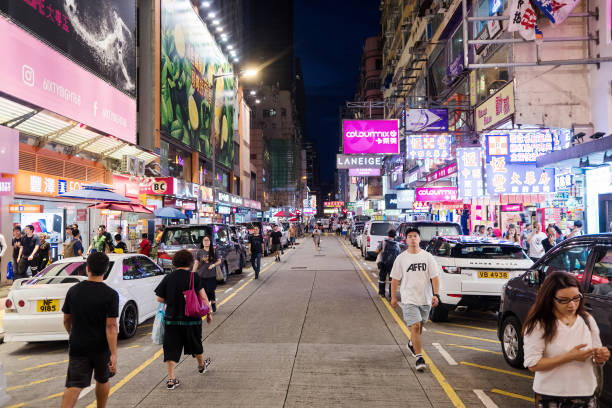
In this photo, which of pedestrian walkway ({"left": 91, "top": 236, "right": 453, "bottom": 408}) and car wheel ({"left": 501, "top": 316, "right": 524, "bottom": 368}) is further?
car wheel ({"left": 501, "top": 316, "right": 524, "bottom": 368})

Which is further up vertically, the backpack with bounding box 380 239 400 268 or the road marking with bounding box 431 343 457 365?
the backpack with bounding box 380 239 400 268

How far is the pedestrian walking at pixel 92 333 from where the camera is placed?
14.1 feet

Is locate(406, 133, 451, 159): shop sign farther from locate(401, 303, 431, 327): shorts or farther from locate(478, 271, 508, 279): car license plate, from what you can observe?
locate(401, 303, 431, 327): shorts

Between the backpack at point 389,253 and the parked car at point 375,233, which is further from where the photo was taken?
the parked car at point 375,233

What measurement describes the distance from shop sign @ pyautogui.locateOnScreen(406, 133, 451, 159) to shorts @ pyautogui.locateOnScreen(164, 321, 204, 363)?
1846cm

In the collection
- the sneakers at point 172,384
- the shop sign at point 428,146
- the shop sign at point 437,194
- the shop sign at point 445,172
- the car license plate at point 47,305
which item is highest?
the shop sign at point 428,146

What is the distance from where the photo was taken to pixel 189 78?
33.9 m

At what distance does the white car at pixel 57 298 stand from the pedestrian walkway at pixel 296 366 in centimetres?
133

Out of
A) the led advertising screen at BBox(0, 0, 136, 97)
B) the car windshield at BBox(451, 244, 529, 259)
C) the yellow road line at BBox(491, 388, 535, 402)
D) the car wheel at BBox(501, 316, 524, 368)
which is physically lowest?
the yellow road line at BBox(491, 388, 535, 402)

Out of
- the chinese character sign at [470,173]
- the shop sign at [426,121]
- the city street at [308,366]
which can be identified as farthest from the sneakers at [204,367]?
the shop sign at [426,121]

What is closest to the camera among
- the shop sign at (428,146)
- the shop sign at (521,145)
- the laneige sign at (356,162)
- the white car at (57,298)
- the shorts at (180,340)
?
the shorts at (180,340)

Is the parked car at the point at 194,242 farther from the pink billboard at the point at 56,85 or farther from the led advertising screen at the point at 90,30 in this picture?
the led advertising screen at the point at 90,30

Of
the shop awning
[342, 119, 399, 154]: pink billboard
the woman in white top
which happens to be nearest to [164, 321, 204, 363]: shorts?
the woman in white top

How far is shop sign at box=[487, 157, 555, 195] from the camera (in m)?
16.2
